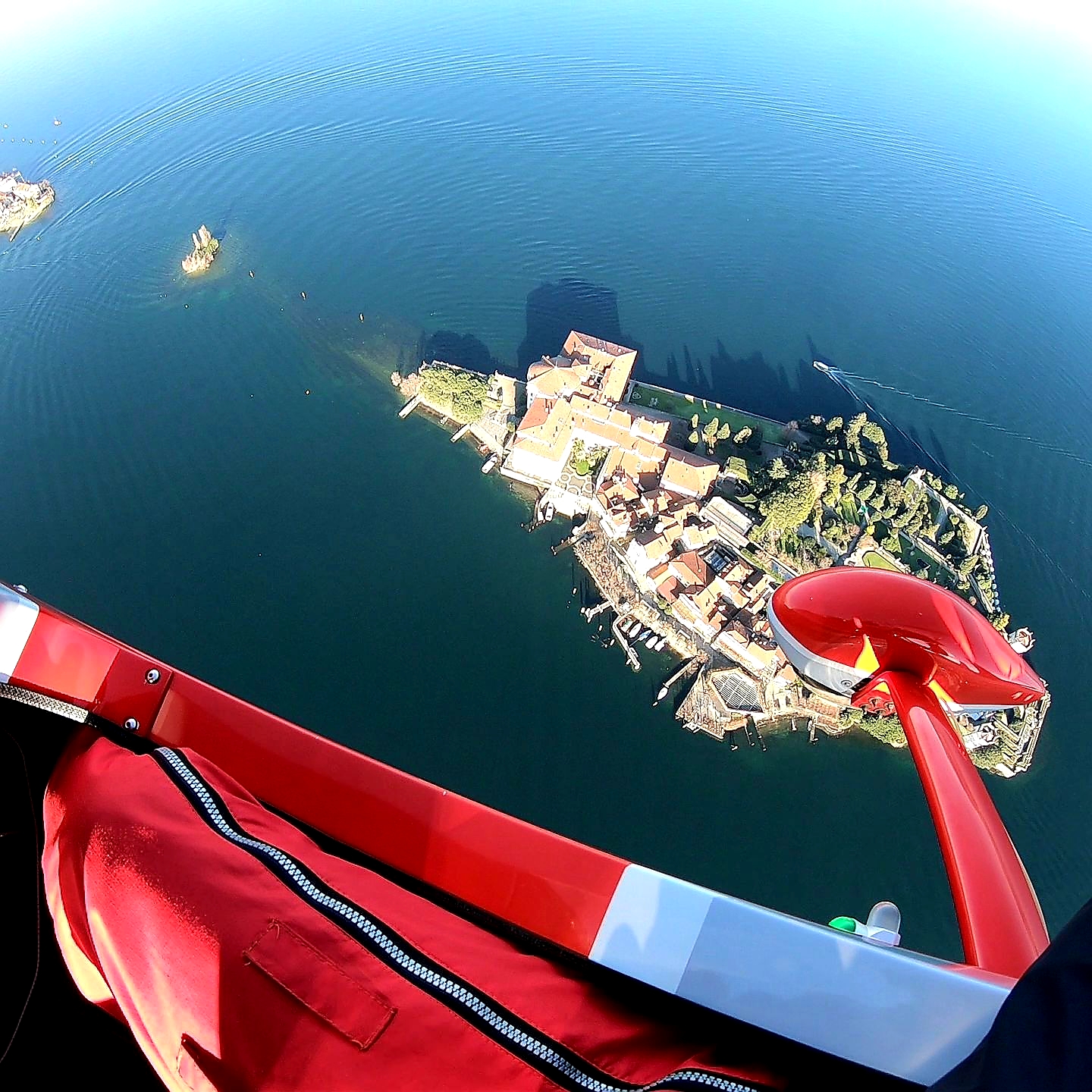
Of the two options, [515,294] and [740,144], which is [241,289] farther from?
[740,144]

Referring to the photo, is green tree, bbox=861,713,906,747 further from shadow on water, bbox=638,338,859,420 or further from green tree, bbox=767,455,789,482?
shadow on water, bbox=638,338,859,420

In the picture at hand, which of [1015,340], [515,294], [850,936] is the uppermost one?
[1015,340]

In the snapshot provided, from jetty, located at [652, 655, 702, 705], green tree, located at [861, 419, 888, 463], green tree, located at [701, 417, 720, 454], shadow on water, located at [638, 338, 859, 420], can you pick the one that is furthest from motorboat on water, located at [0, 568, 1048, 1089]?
shadow on water, located at [638, 338, 859, 420]

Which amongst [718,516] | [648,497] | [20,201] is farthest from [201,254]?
[718,516]

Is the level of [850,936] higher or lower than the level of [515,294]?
lower

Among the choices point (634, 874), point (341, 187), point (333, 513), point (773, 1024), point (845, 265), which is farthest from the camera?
point (341, 187)

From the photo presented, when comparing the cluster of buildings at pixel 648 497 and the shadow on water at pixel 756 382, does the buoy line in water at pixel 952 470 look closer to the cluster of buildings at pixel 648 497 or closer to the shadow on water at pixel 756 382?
the shadow on water at pixel 756 382

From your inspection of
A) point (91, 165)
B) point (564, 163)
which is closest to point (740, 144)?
point (564, 163)

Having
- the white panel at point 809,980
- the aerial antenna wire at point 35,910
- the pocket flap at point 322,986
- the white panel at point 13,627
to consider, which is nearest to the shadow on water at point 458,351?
the white panel at point 13,627
